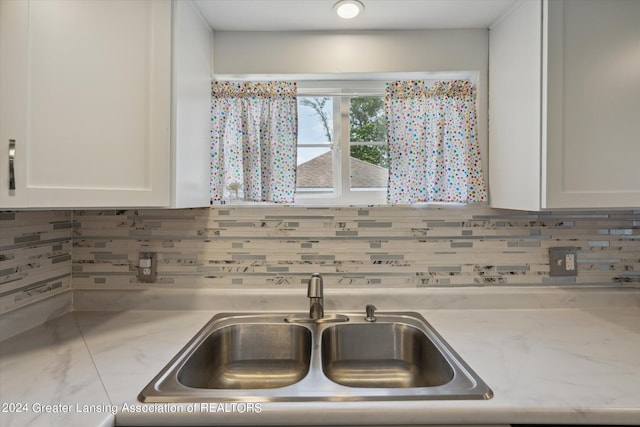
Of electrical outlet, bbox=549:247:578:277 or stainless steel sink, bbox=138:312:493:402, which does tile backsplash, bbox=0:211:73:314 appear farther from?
electrical outlet, bbox=549:247:578:277

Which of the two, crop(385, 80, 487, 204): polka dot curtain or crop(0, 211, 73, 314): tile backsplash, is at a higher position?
crop(385, 80, 487, 204): polka dot curtain

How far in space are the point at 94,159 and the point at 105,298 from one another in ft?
2.45

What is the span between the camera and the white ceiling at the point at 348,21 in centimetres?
122

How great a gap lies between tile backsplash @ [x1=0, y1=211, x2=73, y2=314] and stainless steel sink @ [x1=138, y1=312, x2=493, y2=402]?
681mm

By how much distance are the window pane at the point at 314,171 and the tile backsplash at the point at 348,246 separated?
0.16 metres

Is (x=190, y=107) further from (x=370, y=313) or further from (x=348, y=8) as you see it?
(x=370, y=313)

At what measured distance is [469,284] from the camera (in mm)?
1444

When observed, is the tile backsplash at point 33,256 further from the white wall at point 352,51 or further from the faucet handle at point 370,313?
the faucet handle at point 370,313

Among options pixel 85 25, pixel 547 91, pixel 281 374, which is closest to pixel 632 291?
pixel 547 91

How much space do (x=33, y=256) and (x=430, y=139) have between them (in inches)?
66.4

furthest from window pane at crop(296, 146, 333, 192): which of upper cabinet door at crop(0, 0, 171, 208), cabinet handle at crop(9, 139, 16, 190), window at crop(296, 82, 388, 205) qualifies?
cabinet handle at crop(9, 139, 16, 190)

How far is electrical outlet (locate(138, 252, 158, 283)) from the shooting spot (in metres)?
1.42

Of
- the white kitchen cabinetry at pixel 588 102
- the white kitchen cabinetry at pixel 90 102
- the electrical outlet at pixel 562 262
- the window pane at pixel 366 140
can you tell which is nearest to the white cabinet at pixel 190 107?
the white kitchen cabinetry at pixel 90 102

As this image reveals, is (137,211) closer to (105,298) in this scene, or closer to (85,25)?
(105,298)
